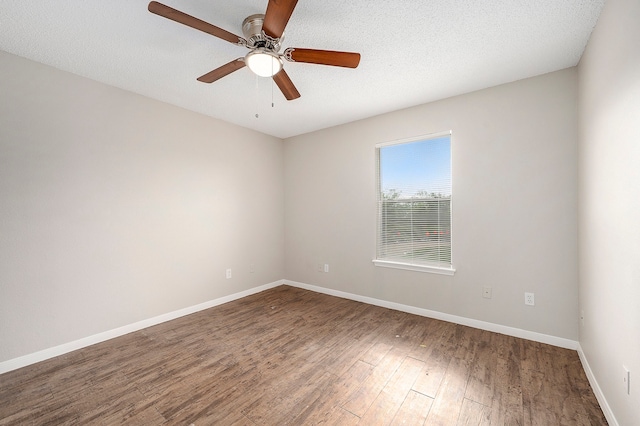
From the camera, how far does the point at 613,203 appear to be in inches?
60.8

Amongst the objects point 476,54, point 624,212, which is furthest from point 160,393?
point 476,54

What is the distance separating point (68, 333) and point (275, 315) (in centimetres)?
197

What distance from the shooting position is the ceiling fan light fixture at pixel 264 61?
1696 millimetres

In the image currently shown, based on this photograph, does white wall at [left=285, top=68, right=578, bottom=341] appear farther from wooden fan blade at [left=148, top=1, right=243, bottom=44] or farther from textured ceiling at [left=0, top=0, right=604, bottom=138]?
wooden fan blade at [left=148, top=1, right=243, bottom=44]

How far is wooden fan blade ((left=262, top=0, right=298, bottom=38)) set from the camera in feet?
4.27

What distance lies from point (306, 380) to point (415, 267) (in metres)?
1.89

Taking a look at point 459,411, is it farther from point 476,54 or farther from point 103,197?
point 103,197

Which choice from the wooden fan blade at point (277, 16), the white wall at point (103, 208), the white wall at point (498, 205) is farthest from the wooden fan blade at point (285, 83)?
the white wall at point (103, 208)

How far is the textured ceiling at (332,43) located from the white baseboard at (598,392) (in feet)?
8.19

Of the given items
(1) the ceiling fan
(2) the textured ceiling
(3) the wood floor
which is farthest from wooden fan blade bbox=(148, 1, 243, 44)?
(3) the wood floor

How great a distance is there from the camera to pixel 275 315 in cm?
323

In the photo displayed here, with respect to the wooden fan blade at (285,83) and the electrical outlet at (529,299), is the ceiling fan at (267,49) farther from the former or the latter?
the electrical outlet at (529,299)

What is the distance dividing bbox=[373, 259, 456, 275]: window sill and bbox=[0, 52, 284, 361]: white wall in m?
2.10

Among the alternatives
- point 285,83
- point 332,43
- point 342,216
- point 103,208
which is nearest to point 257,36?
point 285,83
